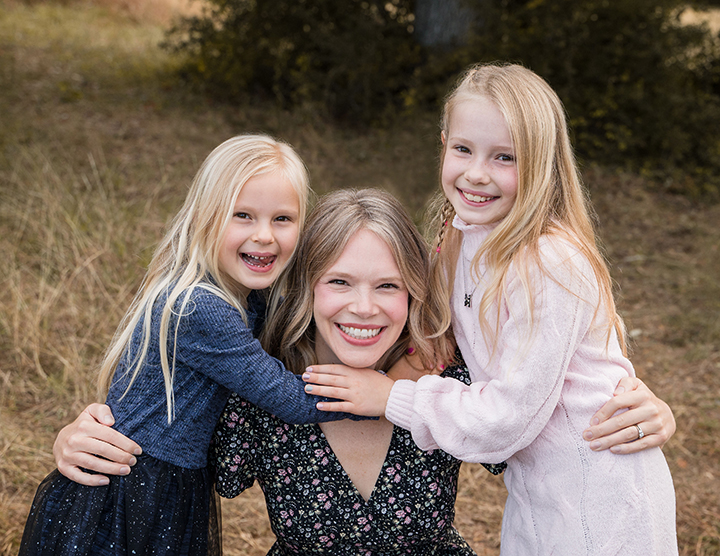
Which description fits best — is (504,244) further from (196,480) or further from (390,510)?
(196,480)

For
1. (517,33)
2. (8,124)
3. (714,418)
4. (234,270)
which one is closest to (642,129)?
(517,33)

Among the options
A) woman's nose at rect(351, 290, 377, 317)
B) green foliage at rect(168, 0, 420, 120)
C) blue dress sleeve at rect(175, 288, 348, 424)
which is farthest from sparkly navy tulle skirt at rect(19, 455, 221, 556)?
green foliage at rect(168, 0, 420, 120)

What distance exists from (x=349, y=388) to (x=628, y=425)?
0.82 metres

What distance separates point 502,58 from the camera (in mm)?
8102

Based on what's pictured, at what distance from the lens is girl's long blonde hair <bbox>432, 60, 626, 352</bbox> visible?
82.6 inches

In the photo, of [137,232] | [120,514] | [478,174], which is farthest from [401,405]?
[137,232]

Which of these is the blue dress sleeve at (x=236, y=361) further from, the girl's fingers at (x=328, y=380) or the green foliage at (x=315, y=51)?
the green foliage at (x=315, y=51)

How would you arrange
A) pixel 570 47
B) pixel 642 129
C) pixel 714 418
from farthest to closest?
pixel 642 129
pixel 570 47
pixel 714 418

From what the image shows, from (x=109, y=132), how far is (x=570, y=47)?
5.22m

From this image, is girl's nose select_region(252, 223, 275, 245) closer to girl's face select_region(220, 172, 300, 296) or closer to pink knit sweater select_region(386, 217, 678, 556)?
girl's face select_region(220, 172, 300, 296)

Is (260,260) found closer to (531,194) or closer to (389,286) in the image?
(389,286)

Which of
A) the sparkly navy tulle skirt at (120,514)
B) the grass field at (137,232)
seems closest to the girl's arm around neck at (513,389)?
the sparkly navy tulle skirt at (120,514)

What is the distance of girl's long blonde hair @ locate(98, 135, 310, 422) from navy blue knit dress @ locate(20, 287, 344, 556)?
0.03 metres

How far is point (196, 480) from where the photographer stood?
2.21m
